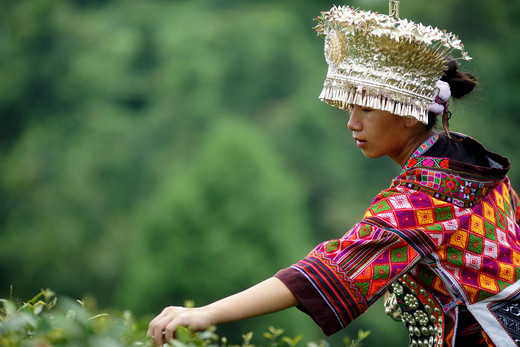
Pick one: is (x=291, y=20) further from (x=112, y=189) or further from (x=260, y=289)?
(x=260, y=289)

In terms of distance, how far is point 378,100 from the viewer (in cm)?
218

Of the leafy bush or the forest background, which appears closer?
the leafy bush

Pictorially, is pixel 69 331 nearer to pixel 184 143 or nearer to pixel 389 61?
pixel 389 61

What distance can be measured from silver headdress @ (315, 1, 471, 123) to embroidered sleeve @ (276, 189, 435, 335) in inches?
14.8

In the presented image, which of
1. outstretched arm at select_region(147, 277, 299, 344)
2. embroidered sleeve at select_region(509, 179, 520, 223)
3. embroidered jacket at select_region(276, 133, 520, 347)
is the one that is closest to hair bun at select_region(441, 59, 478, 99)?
embroidered jacket at select_region(276, 133, 520, 347)

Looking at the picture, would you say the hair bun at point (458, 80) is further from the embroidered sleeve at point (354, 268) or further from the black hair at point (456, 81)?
the embroidered sleeve at point (354, 268)

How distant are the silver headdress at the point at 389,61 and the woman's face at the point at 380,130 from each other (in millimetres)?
43

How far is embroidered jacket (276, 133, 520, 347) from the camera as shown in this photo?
196 centimetres

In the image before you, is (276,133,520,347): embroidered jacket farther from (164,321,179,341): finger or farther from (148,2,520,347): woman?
(164,321,179,341): finger

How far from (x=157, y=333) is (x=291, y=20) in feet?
110

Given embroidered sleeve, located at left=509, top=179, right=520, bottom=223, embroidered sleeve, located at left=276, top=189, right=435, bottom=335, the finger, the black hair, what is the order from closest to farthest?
1. the finger
2. embroidered sleeve, located at left=276, top=189, right=435, bottom=335
3. the black hair
4. embroidered sleeve, located at left=509, top=179, right=520, bottom=223

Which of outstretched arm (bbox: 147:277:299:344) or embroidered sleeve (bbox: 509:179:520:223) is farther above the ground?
embroidered sleeve (bbox: 509:179:520:223)

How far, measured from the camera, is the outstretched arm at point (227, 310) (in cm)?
181

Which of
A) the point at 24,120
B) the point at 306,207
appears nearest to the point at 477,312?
the point at 306,207
